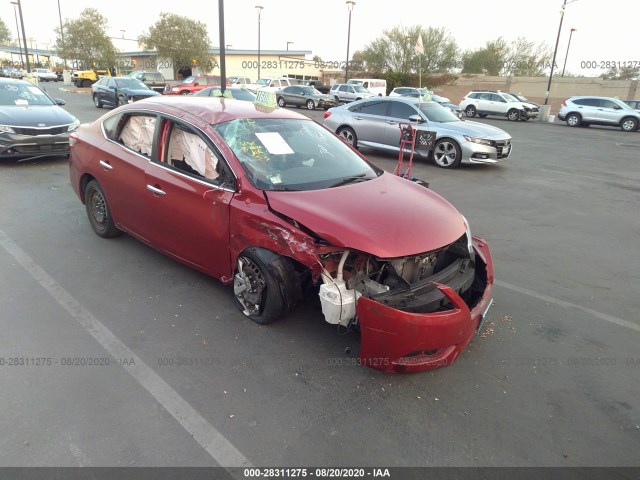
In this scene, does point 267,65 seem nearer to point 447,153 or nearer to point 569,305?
point 447,153

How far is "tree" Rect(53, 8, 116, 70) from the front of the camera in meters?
49.2

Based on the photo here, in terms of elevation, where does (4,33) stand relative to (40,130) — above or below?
above

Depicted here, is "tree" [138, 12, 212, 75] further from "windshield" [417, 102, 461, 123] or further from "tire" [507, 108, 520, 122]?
"windshield" [417, 102, 461, 123]

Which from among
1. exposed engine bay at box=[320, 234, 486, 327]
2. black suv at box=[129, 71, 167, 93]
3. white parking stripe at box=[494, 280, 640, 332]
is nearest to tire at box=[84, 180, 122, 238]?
exposed engine bay at box=[320, 234, 486, 327]

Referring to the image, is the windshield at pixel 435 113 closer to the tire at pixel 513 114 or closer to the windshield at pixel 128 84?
the windshield at pixel 128 84

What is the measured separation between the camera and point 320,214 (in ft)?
10.2

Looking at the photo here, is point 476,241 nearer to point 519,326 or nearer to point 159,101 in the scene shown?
point 519,326

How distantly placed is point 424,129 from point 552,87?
37.4m

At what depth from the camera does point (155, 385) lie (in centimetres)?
285

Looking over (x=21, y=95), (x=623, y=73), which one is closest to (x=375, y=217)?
(x=21, y=95)

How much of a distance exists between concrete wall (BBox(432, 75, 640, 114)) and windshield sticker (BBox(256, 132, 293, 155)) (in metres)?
40.6

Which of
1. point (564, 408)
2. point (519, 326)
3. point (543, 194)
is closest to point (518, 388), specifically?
point (564, 408)

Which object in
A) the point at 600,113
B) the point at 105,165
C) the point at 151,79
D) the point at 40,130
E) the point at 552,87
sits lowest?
the point at 40,130

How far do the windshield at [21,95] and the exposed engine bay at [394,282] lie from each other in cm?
→ 941
